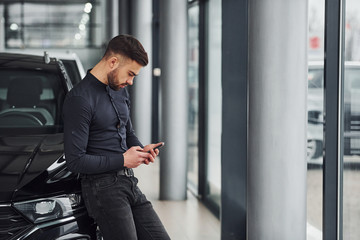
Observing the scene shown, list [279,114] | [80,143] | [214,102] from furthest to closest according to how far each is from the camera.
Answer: [214,102]
[279,114]
[80,143]

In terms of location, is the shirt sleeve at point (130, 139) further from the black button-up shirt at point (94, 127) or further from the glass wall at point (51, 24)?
the glass wall at point (51, 24)

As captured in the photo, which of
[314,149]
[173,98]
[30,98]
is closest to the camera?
[30,98]

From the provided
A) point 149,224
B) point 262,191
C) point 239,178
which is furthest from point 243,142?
point 149,224

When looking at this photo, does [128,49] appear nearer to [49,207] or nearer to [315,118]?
[49,207]

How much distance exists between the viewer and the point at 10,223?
2.74 metres

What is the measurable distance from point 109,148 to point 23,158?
2.18 ft

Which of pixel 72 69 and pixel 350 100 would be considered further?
pixel 72 69

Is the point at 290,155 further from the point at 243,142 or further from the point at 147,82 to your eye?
the point at 147,82

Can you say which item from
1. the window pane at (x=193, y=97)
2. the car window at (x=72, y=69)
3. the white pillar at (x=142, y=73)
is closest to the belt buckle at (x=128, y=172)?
the car window at (x=72, y=69)

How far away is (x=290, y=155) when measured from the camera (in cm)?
352

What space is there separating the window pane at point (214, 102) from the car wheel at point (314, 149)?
234 centimetres

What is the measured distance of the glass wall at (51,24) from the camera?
1920 cm

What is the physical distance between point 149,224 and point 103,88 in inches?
25.7

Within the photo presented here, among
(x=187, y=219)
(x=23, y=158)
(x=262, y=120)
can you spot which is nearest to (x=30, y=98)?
(x=23, y=158)
